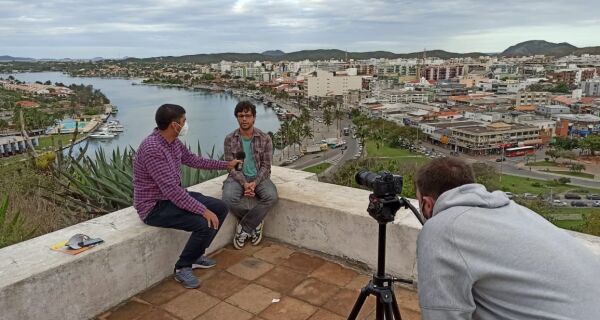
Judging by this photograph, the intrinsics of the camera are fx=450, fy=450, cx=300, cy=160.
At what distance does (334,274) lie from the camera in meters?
2.11

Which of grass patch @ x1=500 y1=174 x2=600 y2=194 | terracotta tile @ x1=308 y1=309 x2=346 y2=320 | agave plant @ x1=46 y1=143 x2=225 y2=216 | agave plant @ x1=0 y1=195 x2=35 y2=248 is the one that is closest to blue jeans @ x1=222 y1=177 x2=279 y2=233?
agave plant @ x1=46 y1=143 x2=225 y2=216

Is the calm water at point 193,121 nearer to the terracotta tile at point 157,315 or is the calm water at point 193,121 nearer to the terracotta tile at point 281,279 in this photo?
the terracotta tile at point 281,279

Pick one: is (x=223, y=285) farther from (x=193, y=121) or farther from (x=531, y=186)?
(x=193, y=121)

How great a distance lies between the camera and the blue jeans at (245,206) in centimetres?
237

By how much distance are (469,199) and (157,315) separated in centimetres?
140

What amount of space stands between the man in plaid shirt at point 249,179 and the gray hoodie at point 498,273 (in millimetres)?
1567

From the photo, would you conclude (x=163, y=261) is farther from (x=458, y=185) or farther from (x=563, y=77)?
(x=563, y=77)

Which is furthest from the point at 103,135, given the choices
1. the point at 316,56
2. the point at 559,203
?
the point at 316,56

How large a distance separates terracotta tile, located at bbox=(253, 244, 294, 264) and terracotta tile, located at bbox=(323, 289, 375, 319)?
0.43 metres

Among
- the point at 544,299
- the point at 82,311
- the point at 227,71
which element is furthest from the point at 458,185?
the point at 227,71

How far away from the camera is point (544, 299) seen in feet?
2.72

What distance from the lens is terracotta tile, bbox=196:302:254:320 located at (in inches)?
70.1

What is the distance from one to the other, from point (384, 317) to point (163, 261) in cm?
113

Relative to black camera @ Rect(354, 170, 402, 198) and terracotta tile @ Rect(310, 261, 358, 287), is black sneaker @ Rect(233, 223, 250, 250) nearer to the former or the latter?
terracotta tile @ Rect(310, 261, 358, 287)
